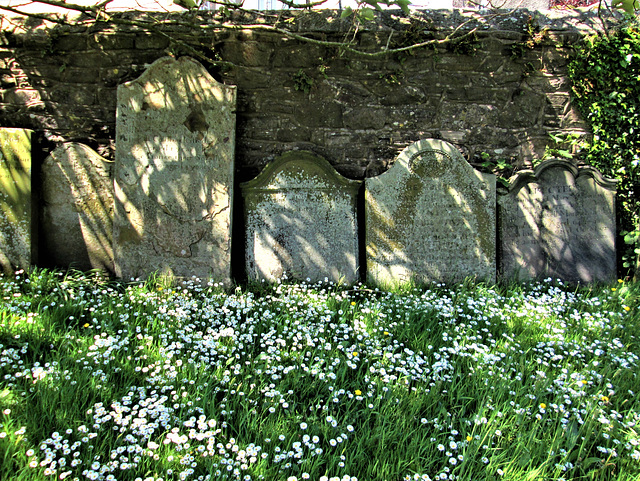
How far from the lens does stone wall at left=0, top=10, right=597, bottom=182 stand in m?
3.86

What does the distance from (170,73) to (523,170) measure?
123 inches

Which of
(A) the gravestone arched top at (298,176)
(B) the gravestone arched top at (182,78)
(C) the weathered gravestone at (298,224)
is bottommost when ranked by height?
(C) the weathered gravestone at (298,224)

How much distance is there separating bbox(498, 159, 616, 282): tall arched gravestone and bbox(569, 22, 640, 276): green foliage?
0.84 feet

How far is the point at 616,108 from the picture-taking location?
12.9 feet

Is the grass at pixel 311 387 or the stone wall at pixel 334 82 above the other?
the stone wall at pixel 334 82

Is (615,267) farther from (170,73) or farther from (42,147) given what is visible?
(42,147)

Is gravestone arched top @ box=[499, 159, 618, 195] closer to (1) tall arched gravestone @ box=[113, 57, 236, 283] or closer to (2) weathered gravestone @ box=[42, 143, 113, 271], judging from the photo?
(1) tall arched gravestone @ box=[113, 57, 236, 283]

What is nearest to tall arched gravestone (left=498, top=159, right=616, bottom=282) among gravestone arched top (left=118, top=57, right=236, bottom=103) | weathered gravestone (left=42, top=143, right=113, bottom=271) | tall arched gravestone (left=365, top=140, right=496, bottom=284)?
tall arched gravestone (left=365, top=140, right=496, bottom=284)

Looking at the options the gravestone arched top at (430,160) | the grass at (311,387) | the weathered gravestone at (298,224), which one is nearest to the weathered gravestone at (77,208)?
the grass at (311,387)

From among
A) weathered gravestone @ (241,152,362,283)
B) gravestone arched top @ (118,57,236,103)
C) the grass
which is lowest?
the grass

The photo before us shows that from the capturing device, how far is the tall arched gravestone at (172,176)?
358 cm

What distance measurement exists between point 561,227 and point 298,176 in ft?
7.41

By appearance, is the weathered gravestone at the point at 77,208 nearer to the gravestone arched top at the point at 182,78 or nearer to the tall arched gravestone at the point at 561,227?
the gravestone arched top at the point at 182,78

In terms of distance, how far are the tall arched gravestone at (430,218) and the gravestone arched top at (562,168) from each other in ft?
0.78
